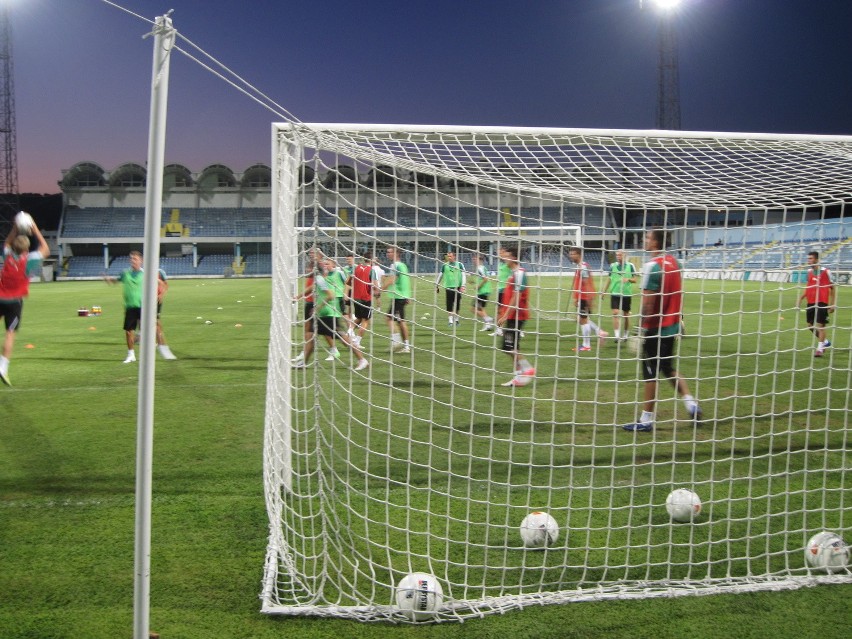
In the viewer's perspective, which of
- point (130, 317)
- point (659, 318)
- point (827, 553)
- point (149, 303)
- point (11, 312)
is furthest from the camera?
point (130, 317)

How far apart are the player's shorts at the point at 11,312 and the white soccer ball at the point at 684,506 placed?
301 inches

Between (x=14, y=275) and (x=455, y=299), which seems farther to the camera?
(x=14, y=275)

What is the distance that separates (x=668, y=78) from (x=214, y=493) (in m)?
46.0

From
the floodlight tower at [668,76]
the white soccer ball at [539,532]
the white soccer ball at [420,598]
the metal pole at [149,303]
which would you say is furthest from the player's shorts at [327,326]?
the floodlight tower at [668,76]

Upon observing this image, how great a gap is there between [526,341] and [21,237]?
8313 mm

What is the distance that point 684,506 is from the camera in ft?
13.6

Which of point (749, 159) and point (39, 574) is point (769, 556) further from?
point (39, 574)

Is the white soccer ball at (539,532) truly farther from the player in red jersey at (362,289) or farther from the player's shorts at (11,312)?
the player's shorts at (11,312)

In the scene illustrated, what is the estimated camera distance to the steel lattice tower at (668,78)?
4298 centimetres

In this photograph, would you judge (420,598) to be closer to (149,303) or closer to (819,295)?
(149,303)

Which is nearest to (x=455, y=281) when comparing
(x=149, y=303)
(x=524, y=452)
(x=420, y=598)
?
(x=524, y=452)

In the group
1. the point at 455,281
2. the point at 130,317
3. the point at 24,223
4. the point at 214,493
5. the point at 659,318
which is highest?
the point at 24,223

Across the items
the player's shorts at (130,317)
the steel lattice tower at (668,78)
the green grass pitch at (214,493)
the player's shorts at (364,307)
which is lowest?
the green grass pitch at (214,493)

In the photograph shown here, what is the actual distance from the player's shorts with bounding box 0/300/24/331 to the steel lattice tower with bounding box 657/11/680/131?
41.9 metres
